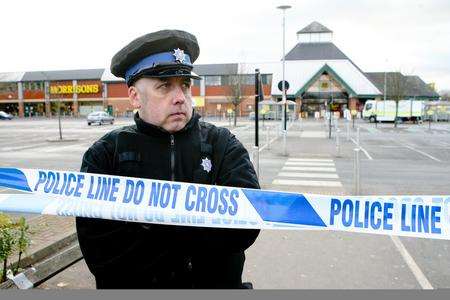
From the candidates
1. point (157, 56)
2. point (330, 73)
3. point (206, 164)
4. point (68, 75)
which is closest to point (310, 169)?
point (206, 164)

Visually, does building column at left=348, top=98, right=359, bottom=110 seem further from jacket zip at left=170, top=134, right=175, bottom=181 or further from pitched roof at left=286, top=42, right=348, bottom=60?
jacket zip at left=170, top=134, right=175, bottom=181

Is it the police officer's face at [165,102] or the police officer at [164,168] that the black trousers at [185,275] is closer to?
the police officer at [164,168]

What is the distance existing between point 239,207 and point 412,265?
3613 mm

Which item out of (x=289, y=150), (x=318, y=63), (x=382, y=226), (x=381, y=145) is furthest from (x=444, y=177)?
(x=318, y=63)

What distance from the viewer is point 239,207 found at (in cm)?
211

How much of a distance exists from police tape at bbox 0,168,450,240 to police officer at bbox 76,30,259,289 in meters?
0.05

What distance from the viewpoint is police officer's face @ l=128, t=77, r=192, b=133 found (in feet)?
6.47

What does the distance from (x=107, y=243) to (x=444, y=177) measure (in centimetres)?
1185

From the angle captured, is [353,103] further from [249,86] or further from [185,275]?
[185,275]

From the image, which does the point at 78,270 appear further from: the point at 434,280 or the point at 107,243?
the point at 434,280

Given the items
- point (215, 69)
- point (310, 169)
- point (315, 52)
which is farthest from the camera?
point (315, 52)

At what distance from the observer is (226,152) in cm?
204

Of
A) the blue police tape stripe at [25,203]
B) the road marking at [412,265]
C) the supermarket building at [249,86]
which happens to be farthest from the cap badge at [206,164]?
the supermarket building at [249,86]

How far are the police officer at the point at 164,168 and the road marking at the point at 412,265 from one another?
315cm
